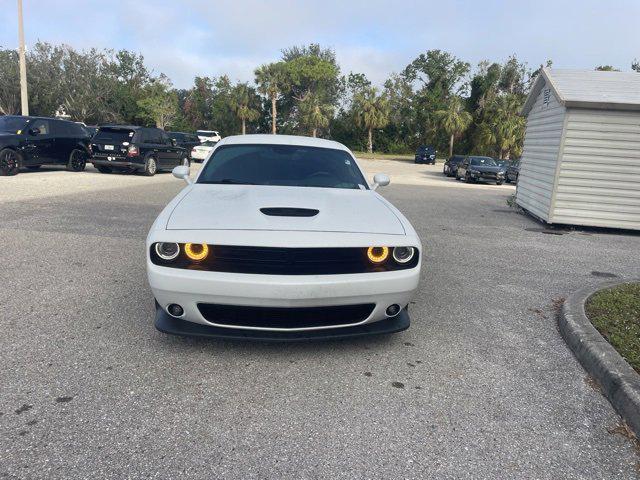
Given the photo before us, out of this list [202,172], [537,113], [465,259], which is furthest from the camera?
[537,113]

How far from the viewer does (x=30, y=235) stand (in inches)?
273

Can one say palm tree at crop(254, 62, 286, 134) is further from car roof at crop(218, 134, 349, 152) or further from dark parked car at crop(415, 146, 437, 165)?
car roof at crop(218, 134, 349, 152)

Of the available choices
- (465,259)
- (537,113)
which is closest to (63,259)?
(465,259)

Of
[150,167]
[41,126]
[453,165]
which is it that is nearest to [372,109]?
[453,165]

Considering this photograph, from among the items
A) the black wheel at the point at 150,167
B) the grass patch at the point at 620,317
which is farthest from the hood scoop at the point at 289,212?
the black wheel at the point at 150,167

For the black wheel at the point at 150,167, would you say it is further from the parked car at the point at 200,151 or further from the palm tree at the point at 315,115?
the palm tree at the point at 315,115

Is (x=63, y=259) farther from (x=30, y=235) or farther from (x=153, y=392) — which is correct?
(x=153, y=392)

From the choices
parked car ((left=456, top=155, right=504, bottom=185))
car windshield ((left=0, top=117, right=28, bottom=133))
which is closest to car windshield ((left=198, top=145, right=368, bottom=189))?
car windshield ((left=0, top=117, right=28, bottom=133))

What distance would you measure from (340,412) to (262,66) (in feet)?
211

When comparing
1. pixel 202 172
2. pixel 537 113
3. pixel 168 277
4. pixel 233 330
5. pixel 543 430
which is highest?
pixel 537 113

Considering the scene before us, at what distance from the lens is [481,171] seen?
24.2m

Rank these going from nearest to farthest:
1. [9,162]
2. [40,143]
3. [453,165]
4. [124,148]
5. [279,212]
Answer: [279,212]
[9,162]
[40,143]
[124,148]
[453,165]

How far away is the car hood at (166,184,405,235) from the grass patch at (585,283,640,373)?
1869 mm

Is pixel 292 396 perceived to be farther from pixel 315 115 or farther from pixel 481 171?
pixel 315 115
